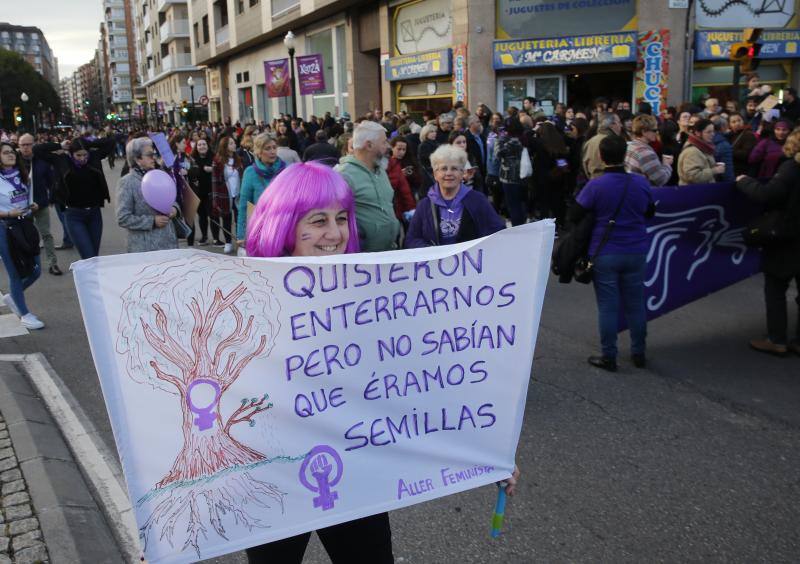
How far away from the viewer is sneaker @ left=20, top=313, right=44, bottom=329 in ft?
23.8

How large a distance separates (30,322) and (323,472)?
6.25 m

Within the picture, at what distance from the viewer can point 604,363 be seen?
5688 mm

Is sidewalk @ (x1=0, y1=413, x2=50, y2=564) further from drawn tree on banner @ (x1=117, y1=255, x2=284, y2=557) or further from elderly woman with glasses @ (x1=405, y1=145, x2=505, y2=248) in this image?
elderly woman with glasses @ (x1=405, y1=145, x2=505, y2=248)

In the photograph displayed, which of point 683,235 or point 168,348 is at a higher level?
point 168,348

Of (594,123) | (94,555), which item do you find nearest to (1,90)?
(594,123)

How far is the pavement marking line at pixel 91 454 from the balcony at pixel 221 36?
42389mm

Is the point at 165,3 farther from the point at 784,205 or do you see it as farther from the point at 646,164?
the point at 784,205

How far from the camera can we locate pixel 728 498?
12.2 ft

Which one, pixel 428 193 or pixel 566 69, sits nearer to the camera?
pixel 428 193

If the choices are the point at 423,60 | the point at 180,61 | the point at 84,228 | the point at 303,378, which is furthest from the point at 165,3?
the point at 303,378

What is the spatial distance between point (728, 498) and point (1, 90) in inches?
3829

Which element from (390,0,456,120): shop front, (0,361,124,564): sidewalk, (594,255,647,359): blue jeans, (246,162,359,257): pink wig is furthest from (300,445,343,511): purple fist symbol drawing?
(390,0,456,120): shop front

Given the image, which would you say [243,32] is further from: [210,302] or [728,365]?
[210,302]

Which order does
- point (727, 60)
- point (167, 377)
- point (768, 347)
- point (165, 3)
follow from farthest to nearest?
point (165, 3), point (727, 60), point (768, 347), point (167, 377)
